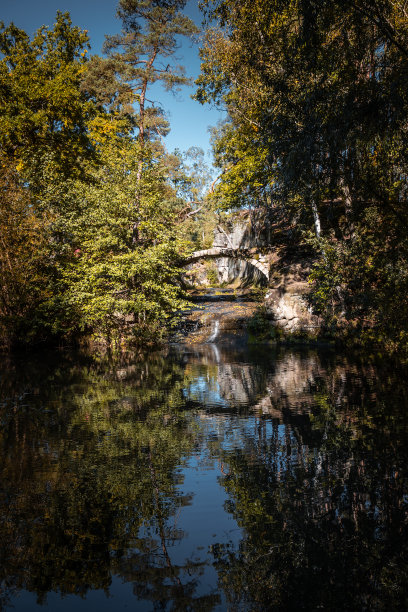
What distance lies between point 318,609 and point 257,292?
2509cm

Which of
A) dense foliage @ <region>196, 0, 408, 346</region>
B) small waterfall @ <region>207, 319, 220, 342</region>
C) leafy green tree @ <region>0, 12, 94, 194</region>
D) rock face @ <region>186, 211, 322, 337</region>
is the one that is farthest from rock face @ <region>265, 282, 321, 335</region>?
leafy green tree @ <region>0, 12, 94, 194</region>

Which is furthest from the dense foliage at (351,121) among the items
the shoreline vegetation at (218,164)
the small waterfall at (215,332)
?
the small waterfall at (215,332)

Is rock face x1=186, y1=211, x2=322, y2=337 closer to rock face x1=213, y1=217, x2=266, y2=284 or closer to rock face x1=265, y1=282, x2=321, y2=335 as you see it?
rock face x1=265, y1=282, x2=321, y2=335

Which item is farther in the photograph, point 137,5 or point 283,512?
point 137,5

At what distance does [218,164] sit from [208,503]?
27.2 m

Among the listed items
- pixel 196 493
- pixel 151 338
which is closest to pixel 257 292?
pixel 151 338

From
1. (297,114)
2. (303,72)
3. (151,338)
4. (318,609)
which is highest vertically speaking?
(303,72)

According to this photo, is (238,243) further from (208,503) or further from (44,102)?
(208,503)

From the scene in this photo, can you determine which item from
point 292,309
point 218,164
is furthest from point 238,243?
point 292,309

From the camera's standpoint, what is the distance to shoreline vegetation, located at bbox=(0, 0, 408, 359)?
7734 mm

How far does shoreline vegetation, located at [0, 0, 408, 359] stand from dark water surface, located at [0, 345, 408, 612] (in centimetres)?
499

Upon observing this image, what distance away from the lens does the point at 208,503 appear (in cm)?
374

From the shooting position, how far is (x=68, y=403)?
26.6ft

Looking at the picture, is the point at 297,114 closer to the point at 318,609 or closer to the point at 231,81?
the point at 318,609
